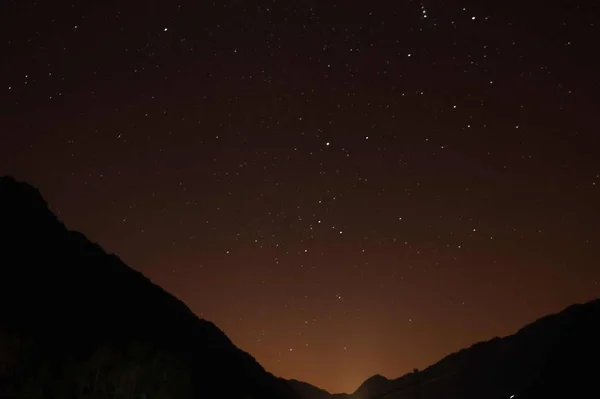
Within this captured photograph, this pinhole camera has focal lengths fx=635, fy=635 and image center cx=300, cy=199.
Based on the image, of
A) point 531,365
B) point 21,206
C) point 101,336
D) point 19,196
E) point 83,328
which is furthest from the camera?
point 531,365

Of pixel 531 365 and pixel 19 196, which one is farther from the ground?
pixel 19 196

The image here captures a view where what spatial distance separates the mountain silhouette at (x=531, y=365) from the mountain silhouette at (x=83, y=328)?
22.1 meters

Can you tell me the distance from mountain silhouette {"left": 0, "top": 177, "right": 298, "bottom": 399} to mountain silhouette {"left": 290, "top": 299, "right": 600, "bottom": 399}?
22.1m

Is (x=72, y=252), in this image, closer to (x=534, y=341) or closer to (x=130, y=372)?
(x=130, y=372)

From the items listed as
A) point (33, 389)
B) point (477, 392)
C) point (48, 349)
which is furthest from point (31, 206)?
point (477, 392)

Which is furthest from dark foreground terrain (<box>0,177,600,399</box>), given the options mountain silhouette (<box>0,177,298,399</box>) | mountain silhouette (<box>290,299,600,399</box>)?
mountain silhouette (<box>290,299,600,399</box>)

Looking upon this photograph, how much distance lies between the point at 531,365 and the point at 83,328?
297ft

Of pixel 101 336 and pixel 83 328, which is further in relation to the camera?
pixel 83 328

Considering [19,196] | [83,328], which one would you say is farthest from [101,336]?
[19,196]

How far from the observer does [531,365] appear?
363 feet

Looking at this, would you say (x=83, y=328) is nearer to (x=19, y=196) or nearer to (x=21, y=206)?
(x=21, y=206)

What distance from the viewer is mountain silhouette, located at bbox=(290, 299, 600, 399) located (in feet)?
224

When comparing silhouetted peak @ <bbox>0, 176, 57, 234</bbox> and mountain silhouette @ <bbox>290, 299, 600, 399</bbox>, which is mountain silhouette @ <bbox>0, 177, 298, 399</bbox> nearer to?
silhouetted peak @ <bbox>0, 176, 57, 234</bbox>

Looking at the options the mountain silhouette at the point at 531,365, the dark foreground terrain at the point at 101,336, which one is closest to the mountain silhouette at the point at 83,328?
the dark foreground terrain at the point at 101,336
